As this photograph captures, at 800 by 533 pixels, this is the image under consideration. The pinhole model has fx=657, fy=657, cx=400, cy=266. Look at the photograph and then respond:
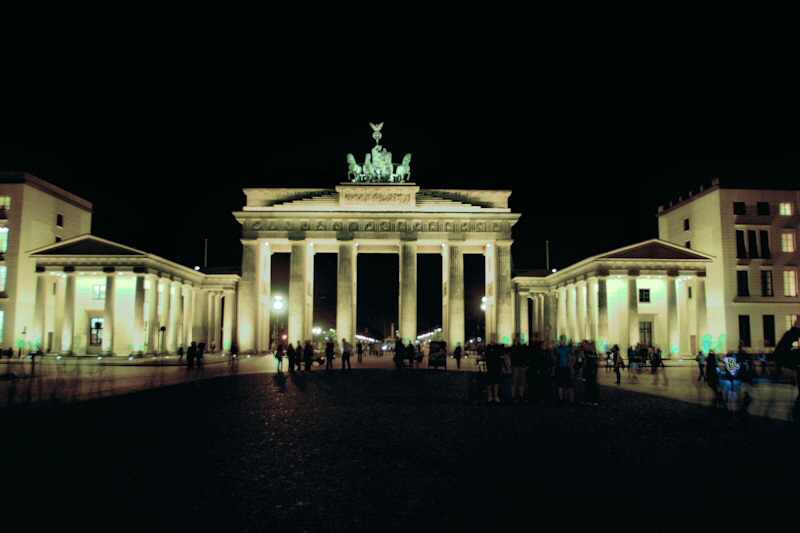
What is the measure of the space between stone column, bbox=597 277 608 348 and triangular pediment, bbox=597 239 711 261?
7.89 feet

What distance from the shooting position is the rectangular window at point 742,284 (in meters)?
55.2

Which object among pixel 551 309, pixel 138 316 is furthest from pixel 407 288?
pixel 138 316

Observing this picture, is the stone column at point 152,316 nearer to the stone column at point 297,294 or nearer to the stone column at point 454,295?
the stone column at point 297,294

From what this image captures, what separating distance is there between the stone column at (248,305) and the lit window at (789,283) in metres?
46.0

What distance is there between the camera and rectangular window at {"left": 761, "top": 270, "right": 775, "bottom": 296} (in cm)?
5519

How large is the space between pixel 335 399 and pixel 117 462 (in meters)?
10.1

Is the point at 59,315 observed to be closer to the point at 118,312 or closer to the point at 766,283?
the point at 118,312

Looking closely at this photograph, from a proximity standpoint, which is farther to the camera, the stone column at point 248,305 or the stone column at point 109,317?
the stone column at point 248,305

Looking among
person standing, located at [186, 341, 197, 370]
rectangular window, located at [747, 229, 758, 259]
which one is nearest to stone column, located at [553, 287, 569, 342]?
rectangular window, located at [747, 229, 758, 259]

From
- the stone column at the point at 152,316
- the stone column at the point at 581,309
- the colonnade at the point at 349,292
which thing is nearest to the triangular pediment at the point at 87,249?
the stone column at the point at 152,316

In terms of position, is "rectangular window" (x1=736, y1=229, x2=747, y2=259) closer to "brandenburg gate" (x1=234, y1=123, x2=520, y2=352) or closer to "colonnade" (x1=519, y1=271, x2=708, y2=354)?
"colonnade" (x1=519, y1=271, x2=708, y2=354)

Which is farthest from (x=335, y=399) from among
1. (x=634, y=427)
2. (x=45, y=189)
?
(x=45, y=189)

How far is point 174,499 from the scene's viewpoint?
7.16 metres

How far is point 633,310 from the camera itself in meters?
54.0
